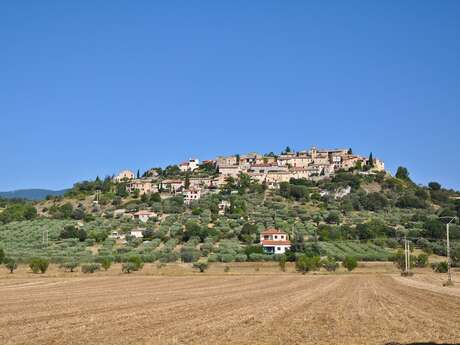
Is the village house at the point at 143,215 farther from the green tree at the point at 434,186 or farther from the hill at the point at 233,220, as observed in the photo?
the green tree at the point at 434,186

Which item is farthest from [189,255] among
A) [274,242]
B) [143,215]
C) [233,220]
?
[143,215]

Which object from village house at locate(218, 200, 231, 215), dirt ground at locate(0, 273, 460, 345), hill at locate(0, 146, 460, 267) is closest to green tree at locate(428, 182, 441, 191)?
hill at locate(0, 146, 460, 267)

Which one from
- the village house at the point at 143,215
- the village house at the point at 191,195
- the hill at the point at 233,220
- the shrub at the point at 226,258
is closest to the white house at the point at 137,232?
the hill at the point at 233,220

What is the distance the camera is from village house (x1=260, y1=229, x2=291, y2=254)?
299ft

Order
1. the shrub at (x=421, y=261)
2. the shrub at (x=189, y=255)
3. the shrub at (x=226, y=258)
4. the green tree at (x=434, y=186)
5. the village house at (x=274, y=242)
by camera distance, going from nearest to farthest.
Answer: the shrub at (x=421, y=261) < the shrub at (x=189, y=255) < the shrub at (x=226, y=258) < the village house at (x=274, y=242) < the green tree at (x=434, y=186)

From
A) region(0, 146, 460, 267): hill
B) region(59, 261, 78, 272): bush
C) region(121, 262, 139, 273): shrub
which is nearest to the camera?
region(121, 262, 139, 273): shrub

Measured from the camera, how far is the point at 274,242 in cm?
9331

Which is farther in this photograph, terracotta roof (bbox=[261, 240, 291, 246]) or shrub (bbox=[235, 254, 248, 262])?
terracotta roof (bbox=[261, 240, 291, 246])

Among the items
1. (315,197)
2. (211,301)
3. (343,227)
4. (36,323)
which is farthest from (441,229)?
(36,323)

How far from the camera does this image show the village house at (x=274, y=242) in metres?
91.1

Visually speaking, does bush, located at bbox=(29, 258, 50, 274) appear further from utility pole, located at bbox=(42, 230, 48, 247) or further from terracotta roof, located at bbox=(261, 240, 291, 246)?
terracotta roof, located at bbox=(261, 240, 291, 246)

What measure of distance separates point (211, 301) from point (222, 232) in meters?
77.3

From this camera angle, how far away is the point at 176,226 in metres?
113

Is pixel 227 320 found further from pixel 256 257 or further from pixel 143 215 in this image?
pixel 143 215
